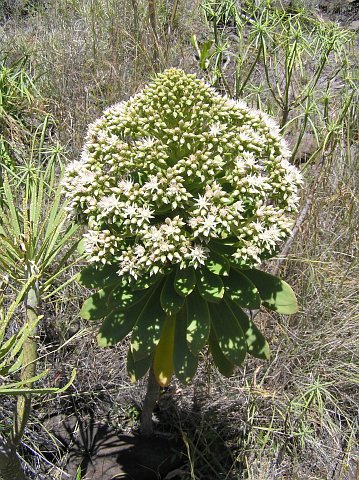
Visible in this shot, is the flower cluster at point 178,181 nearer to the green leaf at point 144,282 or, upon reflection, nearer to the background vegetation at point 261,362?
the green leaf at point 144,282

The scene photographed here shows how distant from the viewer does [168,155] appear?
163cm

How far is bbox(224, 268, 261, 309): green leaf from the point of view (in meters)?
1.68

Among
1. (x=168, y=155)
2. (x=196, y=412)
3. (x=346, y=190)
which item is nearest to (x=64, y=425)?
(x=196, y=412)

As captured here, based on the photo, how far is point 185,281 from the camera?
5.30 feet

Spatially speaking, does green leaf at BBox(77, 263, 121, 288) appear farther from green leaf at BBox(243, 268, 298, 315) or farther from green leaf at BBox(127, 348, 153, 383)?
green leaf at BBox(243, 268, 298, 315)

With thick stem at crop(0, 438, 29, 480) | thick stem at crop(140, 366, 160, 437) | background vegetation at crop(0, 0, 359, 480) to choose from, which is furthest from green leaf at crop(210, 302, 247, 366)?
thick stem at crop(0, 438, 29, 480)

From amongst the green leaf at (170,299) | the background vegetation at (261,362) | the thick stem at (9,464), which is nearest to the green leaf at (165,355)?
the green leaf at (170,299)

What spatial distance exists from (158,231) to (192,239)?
0.32 ft

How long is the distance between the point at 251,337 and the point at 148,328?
14.2 inches

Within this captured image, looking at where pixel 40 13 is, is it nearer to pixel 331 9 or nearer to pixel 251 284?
pixel 331 9

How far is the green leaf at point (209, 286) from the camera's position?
160 centimetres

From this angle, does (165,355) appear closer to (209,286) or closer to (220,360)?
(220,360)

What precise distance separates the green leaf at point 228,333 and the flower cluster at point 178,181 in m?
0.21

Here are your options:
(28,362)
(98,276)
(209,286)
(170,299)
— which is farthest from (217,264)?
(28,362)
